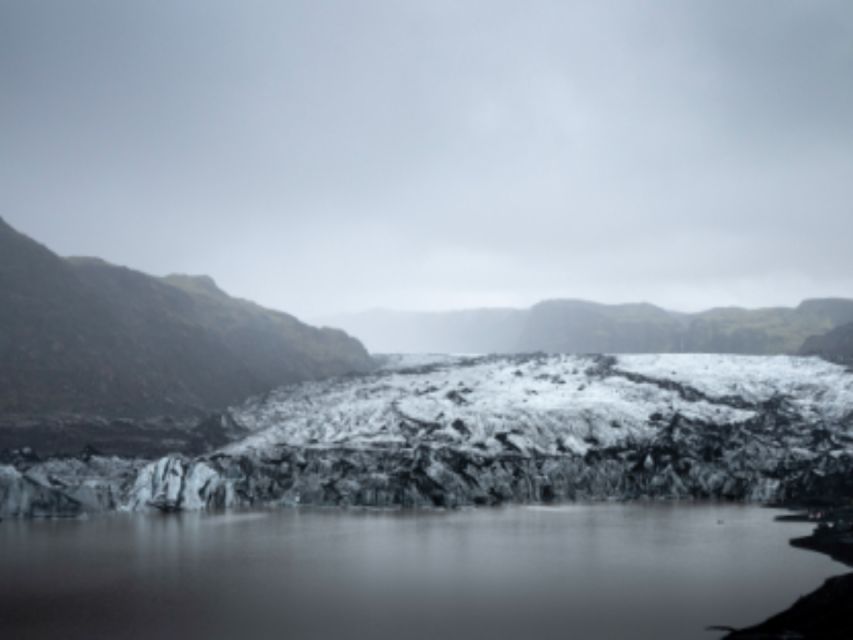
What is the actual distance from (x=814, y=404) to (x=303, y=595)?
3310 cm

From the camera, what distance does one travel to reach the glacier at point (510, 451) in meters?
30.3

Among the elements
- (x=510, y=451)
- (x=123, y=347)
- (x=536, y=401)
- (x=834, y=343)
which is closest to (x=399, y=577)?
(x=510, y=451)

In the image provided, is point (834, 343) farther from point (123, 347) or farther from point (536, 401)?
point (123, 347)

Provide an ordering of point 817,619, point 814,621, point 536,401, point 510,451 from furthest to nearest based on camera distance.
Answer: point 536,401 < point 510,451 < point 817,619 < point 814,621

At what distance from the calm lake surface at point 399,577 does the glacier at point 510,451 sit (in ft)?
16.2

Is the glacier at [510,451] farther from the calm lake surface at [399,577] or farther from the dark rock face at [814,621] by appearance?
the dark rock face at [814,621]

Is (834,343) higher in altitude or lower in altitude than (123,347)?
higher

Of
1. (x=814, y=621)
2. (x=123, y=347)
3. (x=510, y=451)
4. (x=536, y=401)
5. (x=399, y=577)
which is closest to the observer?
(x=814, y=621)

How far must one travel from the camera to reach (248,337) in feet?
198

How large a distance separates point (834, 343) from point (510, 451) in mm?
35852

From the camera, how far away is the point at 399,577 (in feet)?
54.1

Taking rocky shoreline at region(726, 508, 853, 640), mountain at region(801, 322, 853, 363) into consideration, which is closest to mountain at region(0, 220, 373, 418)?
mountain at region(801, 322, 853, 363)

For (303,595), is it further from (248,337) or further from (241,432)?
(248,337)

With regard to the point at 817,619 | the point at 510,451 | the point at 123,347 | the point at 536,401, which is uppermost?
A: the point at 123,347
